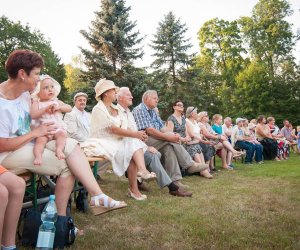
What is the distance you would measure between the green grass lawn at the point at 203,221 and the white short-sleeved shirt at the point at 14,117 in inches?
41.3

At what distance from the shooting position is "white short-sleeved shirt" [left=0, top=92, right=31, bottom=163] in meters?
2.69

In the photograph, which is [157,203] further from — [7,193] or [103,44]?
[103,44]

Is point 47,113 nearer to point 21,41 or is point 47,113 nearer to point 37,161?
point 37,161

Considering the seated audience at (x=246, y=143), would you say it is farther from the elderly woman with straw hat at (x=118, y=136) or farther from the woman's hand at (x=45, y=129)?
the woman's hand at (x=45, y=129)

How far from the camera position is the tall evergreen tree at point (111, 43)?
22.2 m

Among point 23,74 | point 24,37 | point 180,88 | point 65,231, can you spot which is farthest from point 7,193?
point 24,37

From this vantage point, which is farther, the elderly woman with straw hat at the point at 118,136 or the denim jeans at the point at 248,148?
the denim jeans at the point at 248,148

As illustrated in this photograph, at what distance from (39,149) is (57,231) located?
668 mm

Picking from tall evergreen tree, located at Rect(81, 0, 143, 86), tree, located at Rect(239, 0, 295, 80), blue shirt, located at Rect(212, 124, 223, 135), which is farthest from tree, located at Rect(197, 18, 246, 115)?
blue shirt, located at Rect(212, 124, 223, 135)

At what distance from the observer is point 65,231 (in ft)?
8.69

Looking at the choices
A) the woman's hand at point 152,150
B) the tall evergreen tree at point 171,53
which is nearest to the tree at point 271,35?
the tall evergreen tree at point 171,53

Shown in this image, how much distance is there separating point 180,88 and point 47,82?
2405 centimetres

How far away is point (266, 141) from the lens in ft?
36.2

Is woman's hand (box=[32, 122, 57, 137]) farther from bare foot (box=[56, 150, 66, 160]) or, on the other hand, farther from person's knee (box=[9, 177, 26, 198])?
person's knee (box=[9, 177, 26, 198])
